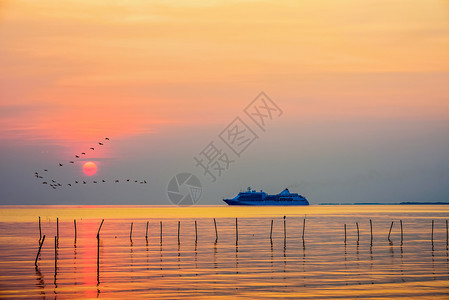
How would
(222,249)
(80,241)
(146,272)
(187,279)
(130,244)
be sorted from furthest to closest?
(80,241)
(130,244)
(222,249)
(146,272)
(187,279)

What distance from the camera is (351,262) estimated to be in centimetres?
5872

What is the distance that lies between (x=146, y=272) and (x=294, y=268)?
11.6m

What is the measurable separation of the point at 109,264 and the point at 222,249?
19289mm

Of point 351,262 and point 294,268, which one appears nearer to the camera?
point 294,268

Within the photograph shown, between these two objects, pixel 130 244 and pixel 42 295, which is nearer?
pixel 42 295

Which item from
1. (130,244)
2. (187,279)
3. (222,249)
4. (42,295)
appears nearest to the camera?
(42,295)

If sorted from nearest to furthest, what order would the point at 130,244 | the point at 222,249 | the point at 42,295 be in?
the point at 42,295
the point at 222,249
the point at 130,244

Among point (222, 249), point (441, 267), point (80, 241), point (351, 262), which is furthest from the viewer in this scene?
point (80, 241)

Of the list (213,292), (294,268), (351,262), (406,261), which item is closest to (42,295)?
(213,292)

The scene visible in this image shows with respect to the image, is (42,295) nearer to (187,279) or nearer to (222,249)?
(187,279)

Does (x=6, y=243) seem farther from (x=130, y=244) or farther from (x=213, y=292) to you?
(x=213, y=292)

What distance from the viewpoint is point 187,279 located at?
46.4 m

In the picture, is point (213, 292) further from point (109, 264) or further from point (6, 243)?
point (6, 243)

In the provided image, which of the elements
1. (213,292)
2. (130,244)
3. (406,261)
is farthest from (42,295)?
(130,244)
